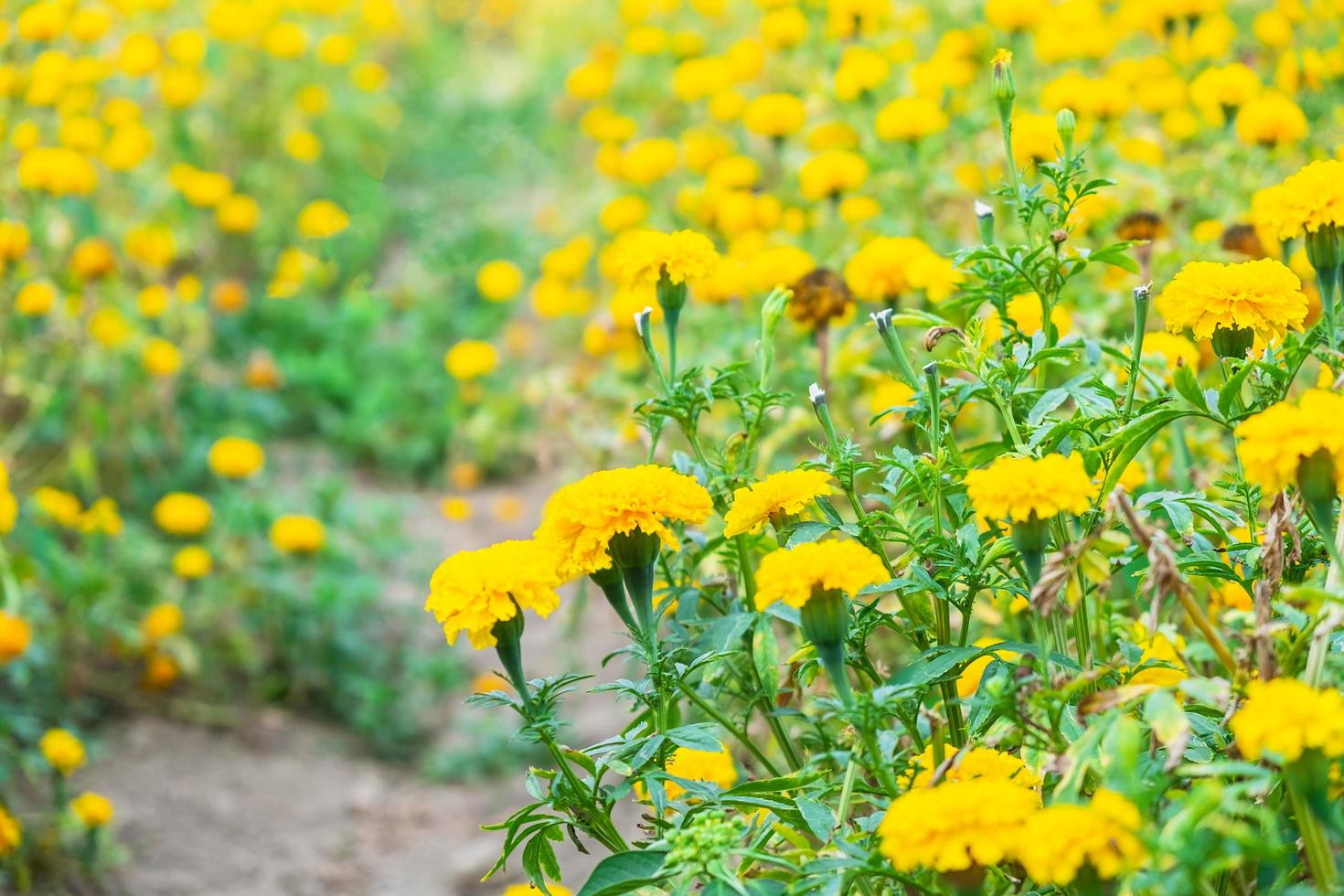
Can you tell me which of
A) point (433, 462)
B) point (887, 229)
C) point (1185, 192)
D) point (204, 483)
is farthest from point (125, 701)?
point (1185, 192)

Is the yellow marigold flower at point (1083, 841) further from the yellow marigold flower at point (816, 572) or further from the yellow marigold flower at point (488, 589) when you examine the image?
the yellow marigold flower at point (488, 589)

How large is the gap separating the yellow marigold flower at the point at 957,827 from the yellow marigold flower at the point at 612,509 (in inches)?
16.5

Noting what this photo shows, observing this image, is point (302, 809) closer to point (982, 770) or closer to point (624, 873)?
point (624, 873)

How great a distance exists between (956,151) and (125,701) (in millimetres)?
2609

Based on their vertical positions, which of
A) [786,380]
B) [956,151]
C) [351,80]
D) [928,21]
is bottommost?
[786,380]

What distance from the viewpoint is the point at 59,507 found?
10.3ft

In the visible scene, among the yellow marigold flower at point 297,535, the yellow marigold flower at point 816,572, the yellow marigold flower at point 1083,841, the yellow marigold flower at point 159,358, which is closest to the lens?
the yellow marigold flower at point 1083,841

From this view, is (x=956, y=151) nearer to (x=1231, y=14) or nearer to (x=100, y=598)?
(x=1231, y=14)

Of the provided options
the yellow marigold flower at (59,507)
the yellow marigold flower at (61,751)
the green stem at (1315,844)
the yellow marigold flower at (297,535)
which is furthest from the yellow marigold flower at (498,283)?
the green stem at (1315,844)

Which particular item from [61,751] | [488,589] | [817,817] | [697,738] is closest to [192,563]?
[61,751]

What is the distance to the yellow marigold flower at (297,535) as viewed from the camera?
327 cm

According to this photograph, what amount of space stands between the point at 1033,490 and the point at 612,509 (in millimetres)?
426

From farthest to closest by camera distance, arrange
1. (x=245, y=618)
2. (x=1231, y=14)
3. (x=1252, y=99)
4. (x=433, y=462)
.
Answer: (x=433, y=462) → (x=1231, y=14) → (x=245, y=618) → (x=1252, y=99)

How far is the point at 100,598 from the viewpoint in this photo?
10.1ft
